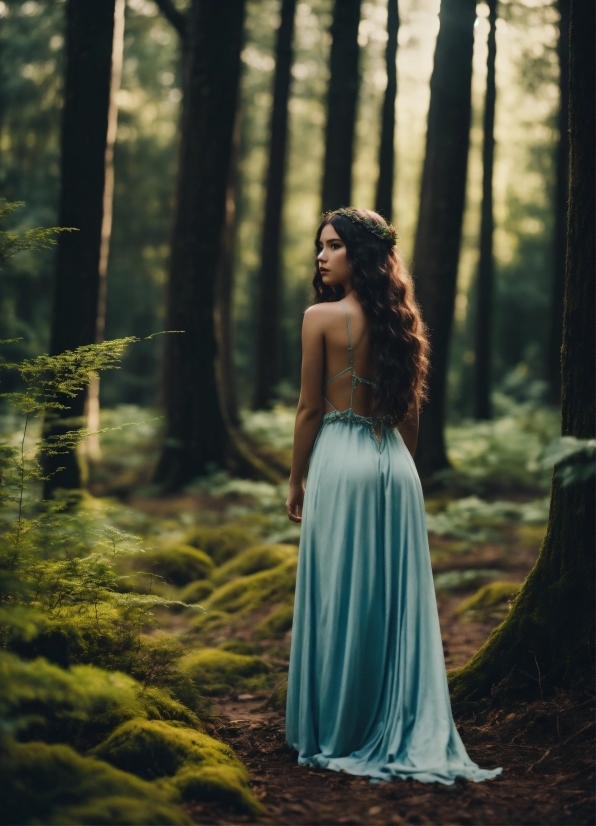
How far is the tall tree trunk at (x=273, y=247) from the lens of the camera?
53.3 ft

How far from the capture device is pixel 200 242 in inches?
450

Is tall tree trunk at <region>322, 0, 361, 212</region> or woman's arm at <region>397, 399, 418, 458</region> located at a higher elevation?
tall tree trunk at <region>322, 0, 361, 212</region>

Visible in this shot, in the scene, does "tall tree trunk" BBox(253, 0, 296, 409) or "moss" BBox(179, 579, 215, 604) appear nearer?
"moss" BBox(179, 579, 215, 604)

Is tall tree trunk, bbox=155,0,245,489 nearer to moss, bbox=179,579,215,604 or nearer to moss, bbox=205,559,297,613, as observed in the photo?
moss, bbox=179,579,215,604

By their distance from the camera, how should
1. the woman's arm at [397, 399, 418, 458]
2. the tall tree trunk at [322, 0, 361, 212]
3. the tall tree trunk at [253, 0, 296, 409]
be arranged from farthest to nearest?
the tall tree trunk at [253, 0, 296, 409] < the tall tree trunk at [322, 0, 361, 212] < the woman's arm at [397, 399, 418, 458]

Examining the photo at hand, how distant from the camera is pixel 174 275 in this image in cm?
1183

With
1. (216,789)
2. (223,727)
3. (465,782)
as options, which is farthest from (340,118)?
(216,789)

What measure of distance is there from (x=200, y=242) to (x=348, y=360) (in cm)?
734

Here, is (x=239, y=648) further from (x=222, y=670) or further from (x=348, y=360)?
(x=348, y=360)

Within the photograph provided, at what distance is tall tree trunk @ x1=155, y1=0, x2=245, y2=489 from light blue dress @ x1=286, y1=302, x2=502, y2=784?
7329 mm

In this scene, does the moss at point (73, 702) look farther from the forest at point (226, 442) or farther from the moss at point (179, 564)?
the moss at point (179, 564)

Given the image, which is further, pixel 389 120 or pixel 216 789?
pixel 389 120

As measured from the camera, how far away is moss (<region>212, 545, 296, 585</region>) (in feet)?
28.0

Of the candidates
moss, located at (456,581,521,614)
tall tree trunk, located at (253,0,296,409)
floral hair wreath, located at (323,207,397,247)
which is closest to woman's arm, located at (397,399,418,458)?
floral hair wreath, located at (323,207,397,247)
